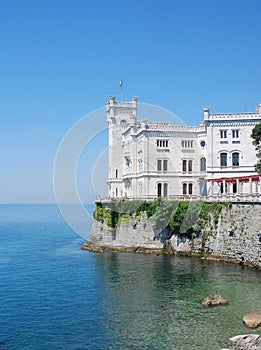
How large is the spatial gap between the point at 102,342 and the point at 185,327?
5.60m

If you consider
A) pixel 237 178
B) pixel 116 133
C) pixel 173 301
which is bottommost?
pixel 173 301

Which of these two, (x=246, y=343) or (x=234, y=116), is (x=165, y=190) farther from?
(x=246, y=343)

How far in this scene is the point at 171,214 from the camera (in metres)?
54.1

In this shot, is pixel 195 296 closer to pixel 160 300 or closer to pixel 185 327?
pixel 160 300

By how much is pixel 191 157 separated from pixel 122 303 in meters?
38.8

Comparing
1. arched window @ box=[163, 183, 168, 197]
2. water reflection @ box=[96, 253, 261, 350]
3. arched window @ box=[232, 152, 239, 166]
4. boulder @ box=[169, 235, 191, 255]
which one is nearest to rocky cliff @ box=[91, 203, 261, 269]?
boulder @ box=[169, 235, 191, 255]

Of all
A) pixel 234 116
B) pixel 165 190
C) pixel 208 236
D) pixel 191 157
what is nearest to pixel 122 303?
pixel 208 236

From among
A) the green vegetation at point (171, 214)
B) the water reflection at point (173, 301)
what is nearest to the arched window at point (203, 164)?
the green vegetation at point (171, 214)

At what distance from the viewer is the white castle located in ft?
208

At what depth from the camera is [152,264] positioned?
47.2 m

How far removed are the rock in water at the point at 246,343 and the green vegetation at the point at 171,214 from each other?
2782 cm

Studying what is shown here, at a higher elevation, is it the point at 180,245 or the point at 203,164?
the point at 203,164

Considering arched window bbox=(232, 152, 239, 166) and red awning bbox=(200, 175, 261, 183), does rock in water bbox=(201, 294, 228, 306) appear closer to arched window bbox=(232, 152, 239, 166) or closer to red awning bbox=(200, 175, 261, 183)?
red awning bbox=(200, 175, 261, 183)

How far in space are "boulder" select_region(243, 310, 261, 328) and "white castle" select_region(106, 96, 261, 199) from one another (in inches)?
1179
